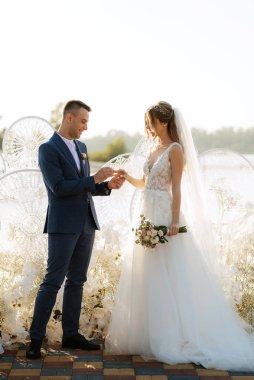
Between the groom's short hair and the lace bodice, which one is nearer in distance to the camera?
the groom's short hair

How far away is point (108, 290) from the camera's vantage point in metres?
4.23

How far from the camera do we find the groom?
3592mm

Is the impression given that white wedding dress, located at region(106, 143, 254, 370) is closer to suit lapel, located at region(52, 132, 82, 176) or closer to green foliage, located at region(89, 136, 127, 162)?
suit lapel, located at region(52, 132, 82, 176)

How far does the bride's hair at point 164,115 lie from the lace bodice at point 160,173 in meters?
0.10

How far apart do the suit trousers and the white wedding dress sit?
272 millimetres

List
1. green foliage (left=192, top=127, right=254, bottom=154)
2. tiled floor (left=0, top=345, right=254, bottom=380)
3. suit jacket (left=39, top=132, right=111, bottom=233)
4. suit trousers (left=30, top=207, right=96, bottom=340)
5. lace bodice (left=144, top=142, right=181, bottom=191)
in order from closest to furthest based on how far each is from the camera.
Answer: tiled floor (left=0, top=345, right=254, bottom=380), suit jacket (left=39, top=132, right=111, bottom=233), suit trousers (left=30, top=207, right=96, bottom=340), lace bodice (left=144, top=142, right=181, bottom=191), green foliage (left=192, top=127, right=254, bottom=154)

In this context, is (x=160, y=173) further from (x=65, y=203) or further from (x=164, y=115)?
(x=65, y=203)

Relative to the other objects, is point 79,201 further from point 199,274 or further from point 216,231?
point 216,231

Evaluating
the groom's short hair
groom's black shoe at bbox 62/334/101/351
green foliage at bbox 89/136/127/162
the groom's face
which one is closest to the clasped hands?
the groom's face

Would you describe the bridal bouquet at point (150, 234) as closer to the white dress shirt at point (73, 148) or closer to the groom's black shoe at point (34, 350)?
the white dress shirt at point (73, 148)

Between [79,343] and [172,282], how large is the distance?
767 millimetres

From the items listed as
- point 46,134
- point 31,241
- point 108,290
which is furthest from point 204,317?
point 46,134

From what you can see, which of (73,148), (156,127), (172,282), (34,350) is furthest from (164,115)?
(34,350)

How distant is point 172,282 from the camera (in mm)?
3799
